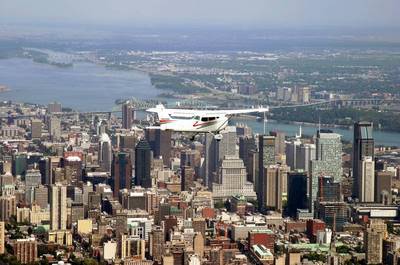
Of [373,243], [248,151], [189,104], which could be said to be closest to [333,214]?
[373,243]

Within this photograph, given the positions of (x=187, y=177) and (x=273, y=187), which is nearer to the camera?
(x=273, y=187)

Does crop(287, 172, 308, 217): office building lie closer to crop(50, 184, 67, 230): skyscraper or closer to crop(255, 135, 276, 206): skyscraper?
crop(255, 135, 276, 206): skyscraper

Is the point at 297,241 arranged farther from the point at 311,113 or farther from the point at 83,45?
the point at 83,45

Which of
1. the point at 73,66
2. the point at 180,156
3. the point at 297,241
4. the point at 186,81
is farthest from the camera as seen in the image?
the point at 73,66

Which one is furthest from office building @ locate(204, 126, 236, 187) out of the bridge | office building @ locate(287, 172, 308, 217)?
office building @ locate(287, 172, 308, 217)

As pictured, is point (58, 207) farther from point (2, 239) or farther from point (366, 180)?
point (366, 180)

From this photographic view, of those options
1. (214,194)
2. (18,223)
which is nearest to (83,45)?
(214,194)
